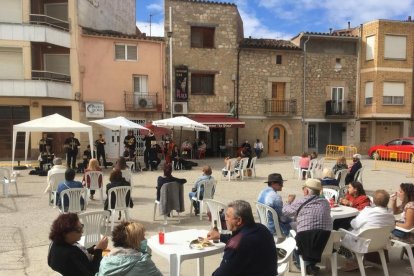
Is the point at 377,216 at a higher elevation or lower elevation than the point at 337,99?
lower

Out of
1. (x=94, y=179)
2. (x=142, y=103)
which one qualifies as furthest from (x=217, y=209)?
(x=142, y=103)

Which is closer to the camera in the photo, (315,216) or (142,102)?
(315,216)

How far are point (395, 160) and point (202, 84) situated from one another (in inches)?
466

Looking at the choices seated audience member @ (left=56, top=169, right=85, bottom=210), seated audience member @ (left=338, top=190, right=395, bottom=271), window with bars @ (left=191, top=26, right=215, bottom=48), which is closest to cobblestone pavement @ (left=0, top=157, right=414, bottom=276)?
seated audience member @ (left=56, top=169, right=85, bottom=210)

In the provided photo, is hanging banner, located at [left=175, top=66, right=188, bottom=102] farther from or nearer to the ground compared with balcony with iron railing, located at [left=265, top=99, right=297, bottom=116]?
farther from the ground

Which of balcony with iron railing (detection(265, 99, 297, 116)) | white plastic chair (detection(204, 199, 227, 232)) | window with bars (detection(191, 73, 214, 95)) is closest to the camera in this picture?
white plastic chair (detection(204, 199, 227, 232))

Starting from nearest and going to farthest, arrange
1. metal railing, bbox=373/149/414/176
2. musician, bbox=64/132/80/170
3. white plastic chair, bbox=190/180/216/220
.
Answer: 1. white plastic chair, bbox=190/180/216/220
2. musician, bbox=64/132/80/170
3. metal railing, bbox=373/149/414/176

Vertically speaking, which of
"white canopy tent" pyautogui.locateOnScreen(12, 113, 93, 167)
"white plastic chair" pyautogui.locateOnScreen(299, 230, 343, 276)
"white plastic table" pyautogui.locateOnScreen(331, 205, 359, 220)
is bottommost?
"white plastic chair" pyautogui.locateOnScreen(299, 230, 343, 276)

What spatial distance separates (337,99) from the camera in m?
25.6

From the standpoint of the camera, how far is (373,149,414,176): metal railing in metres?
17.1

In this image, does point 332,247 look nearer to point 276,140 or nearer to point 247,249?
point 247,249

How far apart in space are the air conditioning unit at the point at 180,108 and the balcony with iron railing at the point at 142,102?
2.96 ft

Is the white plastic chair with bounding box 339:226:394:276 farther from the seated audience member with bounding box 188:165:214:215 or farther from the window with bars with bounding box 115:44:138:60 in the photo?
the window with bars with bounding box 115:44:138:60

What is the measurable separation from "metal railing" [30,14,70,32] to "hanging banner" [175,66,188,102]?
6.63m
